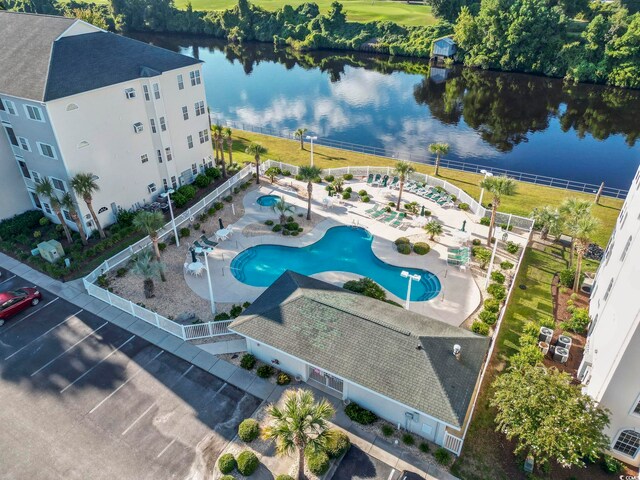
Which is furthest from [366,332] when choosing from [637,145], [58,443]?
[637,145]

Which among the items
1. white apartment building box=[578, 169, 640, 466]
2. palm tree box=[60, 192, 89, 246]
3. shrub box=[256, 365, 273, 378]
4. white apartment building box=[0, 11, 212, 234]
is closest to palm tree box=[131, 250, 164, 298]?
palm tree box=[60, 192, 89, 246]

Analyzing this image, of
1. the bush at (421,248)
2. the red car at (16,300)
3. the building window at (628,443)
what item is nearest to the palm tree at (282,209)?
the bush at (421,248)

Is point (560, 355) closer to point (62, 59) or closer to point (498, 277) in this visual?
point (498, 277)

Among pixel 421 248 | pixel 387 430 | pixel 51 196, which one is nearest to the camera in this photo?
pixel 387 430

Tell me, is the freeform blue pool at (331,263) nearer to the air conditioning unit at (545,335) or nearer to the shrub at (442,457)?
the air conditioning unit at (545,335)

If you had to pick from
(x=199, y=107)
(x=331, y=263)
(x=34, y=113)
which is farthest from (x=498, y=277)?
(x=34, y=113)
